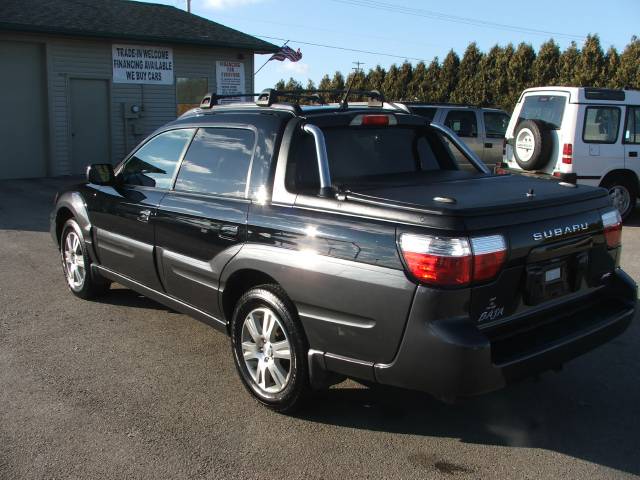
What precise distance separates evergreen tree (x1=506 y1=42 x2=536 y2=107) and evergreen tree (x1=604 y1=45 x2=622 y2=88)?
2976 mm

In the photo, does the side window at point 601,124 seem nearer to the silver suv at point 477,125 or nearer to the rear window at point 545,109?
the rear window at point 545,109

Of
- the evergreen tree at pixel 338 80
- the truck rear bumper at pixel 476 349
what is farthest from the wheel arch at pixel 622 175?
the evergreen tree at pixel 338 80

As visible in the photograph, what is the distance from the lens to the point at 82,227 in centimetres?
570

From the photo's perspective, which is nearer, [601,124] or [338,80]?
[601,124]

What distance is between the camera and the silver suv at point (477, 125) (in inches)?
518

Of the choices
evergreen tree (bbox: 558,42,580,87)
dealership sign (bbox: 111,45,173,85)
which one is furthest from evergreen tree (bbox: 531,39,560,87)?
dealership sign (bbox: 111,45,173,85)

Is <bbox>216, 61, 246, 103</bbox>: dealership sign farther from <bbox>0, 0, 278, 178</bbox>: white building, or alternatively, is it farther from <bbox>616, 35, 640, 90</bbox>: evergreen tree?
<bbox>616, 35, 640, 90</bbox>: evergreen tree

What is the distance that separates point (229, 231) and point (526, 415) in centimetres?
212

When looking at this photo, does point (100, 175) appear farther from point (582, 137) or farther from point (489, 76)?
point (489, 76)

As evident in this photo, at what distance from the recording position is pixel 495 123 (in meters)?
13.8

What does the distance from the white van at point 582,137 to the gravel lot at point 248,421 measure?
5298 mm

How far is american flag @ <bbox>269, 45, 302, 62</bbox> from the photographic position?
810 inches

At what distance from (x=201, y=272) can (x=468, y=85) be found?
2507 cm

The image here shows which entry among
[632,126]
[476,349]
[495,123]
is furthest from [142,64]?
[476,349]
